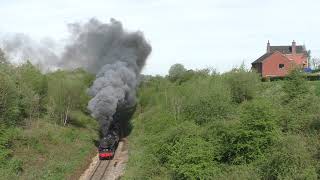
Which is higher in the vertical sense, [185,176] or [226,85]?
[226,85]

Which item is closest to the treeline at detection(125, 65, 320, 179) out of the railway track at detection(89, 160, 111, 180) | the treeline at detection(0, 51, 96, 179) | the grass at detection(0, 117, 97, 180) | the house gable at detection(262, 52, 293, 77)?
the railway track at detection(89, 160, 111, 180)

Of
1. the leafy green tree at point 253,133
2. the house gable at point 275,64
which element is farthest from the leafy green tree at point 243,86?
the house gable at point 275,64

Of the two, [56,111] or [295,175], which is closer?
[295,175]

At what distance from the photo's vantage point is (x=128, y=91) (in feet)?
184

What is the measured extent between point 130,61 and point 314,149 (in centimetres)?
3878

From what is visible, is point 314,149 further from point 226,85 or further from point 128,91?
point 128,91

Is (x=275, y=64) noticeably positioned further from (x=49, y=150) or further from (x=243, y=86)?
(x=49, y=150)

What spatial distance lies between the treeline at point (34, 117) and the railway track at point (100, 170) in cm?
263

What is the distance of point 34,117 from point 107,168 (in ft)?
55.1

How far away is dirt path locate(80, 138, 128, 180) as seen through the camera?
36.1 meters

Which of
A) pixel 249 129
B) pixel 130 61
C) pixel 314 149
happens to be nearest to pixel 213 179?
pixel 249 129

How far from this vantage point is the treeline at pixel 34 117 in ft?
123

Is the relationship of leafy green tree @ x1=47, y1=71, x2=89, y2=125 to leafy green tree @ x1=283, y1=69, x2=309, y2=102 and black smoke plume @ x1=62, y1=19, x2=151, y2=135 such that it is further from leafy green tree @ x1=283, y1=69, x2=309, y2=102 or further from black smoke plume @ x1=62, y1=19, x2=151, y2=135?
leafy green tree @ x1=283, y1=69, x2=309, y2=102

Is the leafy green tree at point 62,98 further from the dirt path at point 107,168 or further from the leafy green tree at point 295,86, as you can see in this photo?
the leafy green tree at point 295,86
